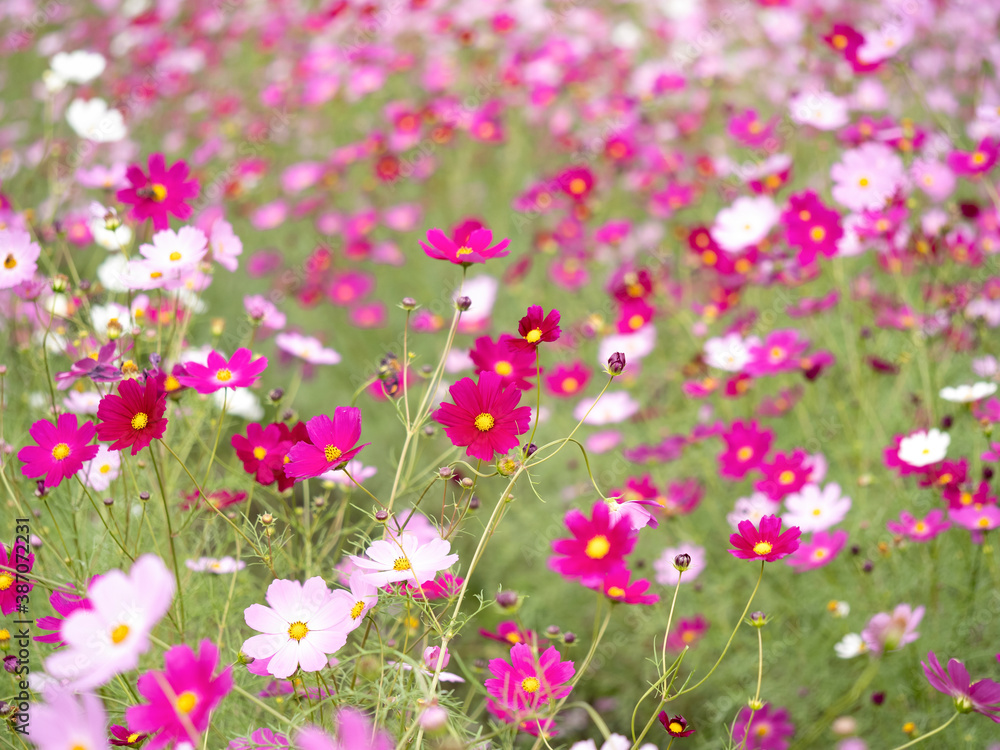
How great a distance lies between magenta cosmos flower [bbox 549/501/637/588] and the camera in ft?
2.70

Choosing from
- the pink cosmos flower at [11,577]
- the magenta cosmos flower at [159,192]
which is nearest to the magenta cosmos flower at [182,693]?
the pink cosmos flower at [11,577]

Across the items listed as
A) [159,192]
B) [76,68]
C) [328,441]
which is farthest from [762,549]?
[76,68]

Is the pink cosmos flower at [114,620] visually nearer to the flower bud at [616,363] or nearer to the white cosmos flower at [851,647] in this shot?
the flower bud at [616,363]

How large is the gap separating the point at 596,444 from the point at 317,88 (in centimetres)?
200

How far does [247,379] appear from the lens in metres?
0.95

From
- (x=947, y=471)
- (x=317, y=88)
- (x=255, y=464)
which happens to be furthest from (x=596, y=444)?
(x=317, y=88)

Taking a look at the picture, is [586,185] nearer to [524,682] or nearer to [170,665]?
[524,682]

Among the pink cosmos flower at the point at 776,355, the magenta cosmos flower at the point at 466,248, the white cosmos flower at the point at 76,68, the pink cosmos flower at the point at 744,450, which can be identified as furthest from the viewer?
the white cosmos flower at the point at 76,68

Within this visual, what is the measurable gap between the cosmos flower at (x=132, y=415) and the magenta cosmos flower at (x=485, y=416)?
334 millimetres

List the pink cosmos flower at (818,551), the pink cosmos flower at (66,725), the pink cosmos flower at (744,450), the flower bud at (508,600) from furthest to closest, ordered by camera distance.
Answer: the pink cosmos flower at (744,450), the pink cosmos flower at (818,551), the flower bud at (508,600), the pink cosmos flower at (66,725)

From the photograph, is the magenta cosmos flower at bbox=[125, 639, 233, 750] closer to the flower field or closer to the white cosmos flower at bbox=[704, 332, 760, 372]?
the flower field

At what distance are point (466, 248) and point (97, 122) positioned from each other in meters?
1.10

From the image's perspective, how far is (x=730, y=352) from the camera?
62.8 inches

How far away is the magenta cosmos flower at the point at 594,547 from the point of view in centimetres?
82
